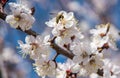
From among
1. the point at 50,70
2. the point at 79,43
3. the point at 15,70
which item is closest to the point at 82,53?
the point at 79,43

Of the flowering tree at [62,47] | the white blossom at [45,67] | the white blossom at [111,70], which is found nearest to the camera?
the flowering tree at [62,47]

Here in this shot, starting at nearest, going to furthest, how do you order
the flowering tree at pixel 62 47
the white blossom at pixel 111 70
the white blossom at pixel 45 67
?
the flowering tree at pixel 62 47
the white blossom at pixel 45 67
the white blossom at pixel 111 70

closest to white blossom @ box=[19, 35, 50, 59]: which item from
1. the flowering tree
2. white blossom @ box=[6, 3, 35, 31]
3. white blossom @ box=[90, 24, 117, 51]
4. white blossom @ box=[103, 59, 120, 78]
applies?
the flowering tree

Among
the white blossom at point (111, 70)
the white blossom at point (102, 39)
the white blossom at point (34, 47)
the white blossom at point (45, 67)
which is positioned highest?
the white blossom at point (102, 39)

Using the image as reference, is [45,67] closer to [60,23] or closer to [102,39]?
[60,23]

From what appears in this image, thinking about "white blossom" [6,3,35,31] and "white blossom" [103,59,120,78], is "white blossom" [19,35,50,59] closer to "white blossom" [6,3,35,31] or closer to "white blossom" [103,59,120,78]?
"white blossom" [6,3,35,31]

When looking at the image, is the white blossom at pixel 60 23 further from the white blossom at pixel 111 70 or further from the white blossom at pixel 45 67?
the white blossom at pixel 111 70

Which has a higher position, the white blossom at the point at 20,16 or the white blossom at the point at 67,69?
the white blossom at the point at 20,16

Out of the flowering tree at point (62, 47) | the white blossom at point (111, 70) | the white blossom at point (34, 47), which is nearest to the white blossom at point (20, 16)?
the flowering tree at point (62, 47)

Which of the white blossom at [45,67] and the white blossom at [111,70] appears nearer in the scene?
the white blossom at [45,67]
